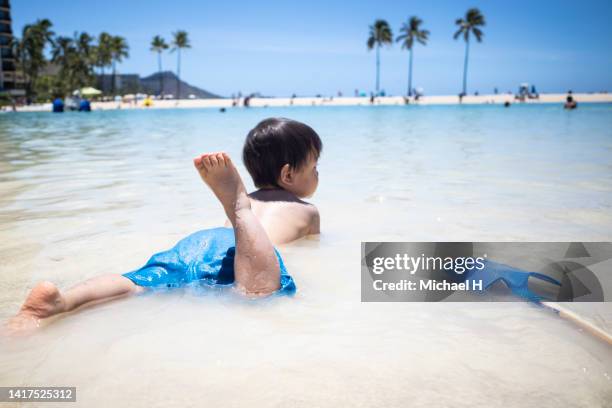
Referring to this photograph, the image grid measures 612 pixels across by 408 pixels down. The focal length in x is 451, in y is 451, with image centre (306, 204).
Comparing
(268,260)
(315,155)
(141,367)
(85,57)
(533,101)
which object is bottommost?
(141,367)

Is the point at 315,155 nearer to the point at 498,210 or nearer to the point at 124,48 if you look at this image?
the point at 498,210

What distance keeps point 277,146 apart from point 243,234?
0.68 meters

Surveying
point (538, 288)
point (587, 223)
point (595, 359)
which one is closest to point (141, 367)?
point (595, 359)

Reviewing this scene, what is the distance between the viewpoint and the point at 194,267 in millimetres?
2086

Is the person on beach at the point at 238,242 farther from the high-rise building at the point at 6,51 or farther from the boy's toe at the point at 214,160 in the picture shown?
the high-rise building at the point at 6,51

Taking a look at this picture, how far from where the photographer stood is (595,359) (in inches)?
57.8

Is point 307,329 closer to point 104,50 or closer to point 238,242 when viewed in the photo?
point 238,242

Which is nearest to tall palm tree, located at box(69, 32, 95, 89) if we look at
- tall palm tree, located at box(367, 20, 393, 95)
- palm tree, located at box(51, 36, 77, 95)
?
palm tree, located at box(51, 36, 77, 95)

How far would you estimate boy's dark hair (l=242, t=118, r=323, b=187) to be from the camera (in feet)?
8.03

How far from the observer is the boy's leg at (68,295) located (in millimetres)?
1688

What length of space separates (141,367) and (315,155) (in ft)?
4.93

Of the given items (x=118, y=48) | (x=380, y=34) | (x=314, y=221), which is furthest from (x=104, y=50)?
(x=314, y=221)

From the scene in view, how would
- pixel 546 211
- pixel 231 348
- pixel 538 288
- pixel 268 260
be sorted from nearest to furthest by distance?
pixel 231 348, pixel 268 260, pixel 538 288, pixel 546 211

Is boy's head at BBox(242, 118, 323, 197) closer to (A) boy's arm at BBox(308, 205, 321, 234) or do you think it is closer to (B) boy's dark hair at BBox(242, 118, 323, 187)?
(B) boy's dark hair at BBox(242, 118, 323, 187)
